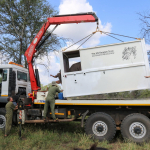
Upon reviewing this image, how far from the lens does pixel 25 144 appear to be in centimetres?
591

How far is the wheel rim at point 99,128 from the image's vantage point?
20.4 ft

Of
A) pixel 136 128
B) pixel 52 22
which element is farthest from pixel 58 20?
pixel 136 128

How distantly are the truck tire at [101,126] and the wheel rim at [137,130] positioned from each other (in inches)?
24.0

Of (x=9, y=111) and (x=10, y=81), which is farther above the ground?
(x=10, y=81)

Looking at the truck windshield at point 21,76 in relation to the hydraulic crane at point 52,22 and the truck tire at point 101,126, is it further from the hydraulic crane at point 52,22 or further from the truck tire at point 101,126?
the truck tire at point 101,126

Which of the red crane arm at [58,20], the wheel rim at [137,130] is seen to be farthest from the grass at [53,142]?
the red crane arm at [58,20]

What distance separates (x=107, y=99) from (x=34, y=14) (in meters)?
13.4

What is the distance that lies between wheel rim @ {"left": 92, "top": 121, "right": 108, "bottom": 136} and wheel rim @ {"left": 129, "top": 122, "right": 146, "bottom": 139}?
2.92 feet

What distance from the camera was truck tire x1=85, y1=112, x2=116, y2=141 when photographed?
6.13 m

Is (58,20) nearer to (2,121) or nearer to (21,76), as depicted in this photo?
(21,76)

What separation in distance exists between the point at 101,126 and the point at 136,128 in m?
1.20

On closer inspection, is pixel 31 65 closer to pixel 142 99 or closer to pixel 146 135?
pixel 142 99

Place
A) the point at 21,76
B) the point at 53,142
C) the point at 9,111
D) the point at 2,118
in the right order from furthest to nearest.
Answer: the point at 21,76 → the point at 2,118 → the point at 9,111 → the point at 53,142

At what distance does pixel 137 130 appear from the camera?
5.92m
